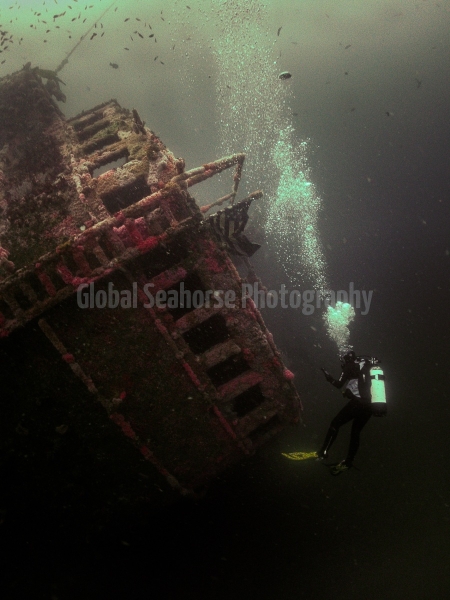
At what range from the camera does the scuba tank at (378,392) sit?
6.02 meters

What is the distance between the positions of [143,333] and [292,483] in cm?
839

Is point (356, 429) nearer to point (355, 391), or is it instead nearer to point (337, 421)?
point (337, 421)

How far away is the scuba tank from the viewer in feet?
19.8

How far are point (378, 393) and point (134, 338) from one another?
191 inches

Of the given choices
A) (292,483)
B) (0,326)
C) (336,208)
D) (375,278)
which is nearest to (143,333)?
(0,326)

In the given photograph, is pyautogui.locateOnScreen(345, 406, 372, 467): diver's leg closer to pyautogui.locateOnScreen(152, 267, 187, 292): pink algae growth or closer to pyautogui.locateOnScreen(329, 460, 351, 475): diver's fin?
pyautogui.locateOnScreen(329, 460, 351, 475): diver's fin

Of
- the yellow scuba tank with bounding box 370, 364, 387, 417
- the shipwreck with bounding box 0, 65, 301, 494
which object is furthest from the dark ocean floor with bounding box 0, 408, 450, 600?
the yellow scuba tank with bounding box 370, 364, 387, 417

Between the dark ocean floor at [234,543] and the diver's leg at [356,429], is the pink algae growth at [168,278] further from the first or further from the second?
the diver's leg at [356,429]

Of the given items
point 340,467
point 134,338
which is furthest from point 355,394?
point 134,338

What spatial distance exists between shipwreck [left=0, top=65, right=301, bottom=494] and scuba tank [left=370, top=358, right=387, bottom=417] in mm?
1726

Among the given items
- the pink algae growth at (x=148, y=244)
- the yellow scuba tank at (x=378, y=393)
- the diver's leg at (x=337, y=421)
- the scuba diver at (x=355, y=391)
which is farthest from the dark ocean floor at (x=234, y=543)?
the pink algae growth at (x=148, y=244)

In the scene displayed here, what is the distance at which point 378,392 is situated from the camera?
6125 millimetres

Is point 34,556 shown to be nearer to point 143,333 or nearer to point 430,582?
point 143,333

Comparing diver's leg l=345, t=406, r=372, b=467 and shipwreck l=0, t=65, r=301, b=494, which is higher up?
shipwreck l=0, t=65, r=301, b=494
